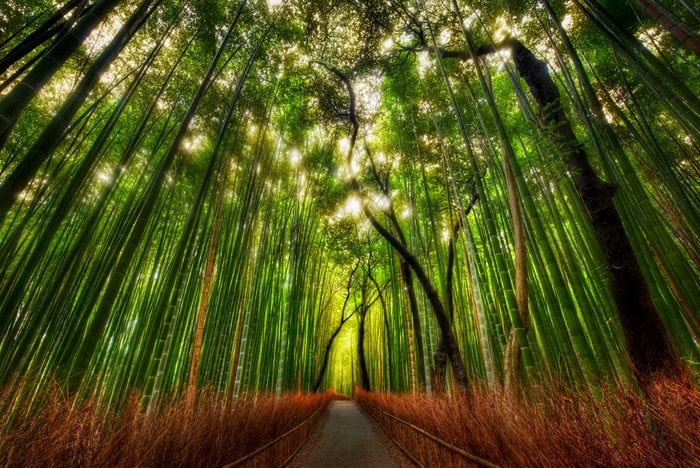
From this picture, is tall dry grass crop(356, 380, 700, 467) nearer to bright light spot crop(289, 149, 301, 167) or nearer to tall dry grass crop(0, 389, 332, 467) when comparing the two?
tall dry grass crop(0, 389, 332, 467)

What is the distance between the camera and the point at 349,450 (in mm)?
3963

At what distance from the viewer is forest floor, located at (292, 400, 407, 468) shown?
3373 mm

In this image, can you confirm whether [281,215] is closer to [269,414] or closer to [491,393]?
[269,414]

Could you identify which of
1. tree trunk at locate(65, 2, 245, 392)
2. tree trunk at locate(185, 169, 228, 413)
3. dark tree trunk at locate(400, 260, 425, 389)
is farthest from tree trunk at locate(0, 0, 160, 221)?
dark tree trunk at locate(400, 260, 425, 389)

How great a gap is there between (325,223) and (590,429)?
5390 mm

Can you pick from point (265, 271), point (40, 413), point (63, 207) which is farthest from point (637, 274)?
point (265, 271)

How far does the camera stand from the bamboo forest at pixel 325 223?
114cm

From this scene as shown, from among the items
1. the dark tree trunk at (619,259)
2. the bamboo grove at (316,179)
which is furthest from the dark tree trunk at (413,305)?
the dark tree trunk at (619,259)

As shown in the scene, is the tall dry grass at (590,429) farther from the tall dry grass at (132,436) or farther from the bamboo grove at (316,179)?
the tall dry grass at (132,436)

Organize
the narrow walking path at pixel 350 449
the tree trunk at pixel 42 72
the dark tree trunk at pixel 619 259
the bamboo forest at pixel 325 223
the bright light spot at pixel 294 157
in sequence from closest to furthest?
1. the tree trunk at pixel 42 72
2. the bamboo forest at pixel 325 223
3. the dark tree trunk at pixel 619 259
4. the narrow walking path at pixel 350 449
5. the bright light spot at pixel 294 157

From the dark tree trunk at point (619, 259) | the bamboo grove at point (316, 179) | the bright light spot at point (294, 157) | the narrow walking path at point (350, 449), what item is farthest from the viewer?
the bright light spot at point (294, 157)

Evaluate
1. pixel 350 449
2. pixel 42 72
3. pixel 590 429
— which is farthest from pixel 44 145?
pixel 350 449

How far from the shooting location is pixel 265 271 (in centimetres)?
416

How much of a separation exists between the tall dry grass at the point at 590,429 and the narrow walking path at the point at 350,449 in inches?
81.5
